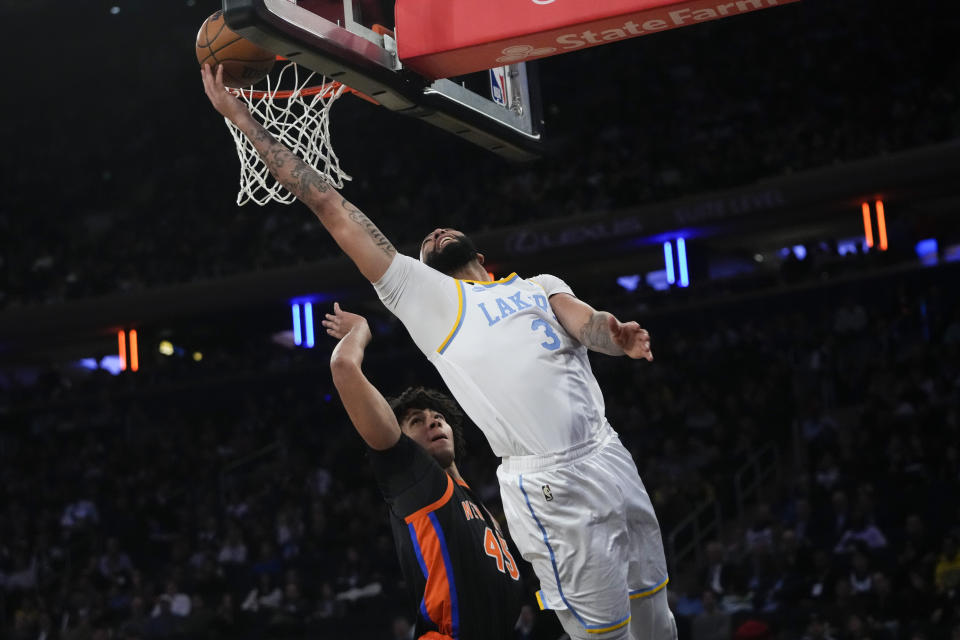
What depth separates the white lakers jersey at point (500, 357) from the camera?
11.0 feet

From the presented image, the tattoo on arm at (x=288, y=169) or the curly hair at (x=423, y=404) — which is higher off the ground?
the tattoo on arm at (x=288, y=169)

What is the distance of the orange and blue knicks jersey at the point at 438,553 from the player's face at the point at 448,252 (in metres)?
0.65

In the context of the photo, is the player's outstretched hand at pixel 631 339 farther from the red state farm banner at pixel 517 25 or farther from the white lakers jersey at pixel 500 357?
the red state farm banner at pixel 517 25

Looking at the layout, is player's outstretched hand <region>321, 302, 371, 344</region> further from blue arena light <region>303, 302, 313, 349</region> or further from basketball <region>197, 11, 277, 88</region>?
blue arena light <region>303, 302, 313, 349</region>

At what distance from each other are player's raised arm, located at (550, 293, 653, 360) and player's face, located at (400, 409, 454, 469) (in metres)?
0.56

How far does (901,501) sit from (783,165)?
5.87 metres

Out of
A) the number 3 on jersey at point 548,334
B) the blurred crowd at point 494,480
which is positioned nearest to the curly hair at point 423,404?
the number 3 on jersey at point 548,334

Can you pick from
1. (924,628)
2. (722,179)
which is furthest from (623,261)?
(924,628)

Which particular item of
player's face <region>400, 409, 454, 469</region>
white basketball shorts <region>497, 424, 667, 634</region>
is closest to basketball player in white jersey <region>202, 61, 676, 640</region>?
white basketball shorts <region>497, 424, 667, 634</region>

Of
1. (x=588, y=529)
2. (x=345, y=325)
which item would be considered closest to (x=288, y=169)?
(x=345, y=325)

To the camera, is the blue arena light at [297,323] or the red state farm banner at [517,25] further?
the blue arena light at [297,323]

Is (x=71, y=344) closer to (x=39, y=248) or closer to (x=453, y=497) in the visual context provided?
(x=39, y=248)

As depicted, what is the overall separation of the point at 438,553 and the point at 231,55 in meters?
1.99

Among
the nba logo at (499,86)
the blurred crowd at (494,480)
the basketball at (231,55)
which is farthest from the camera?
the blurred crowd at (494,480)
